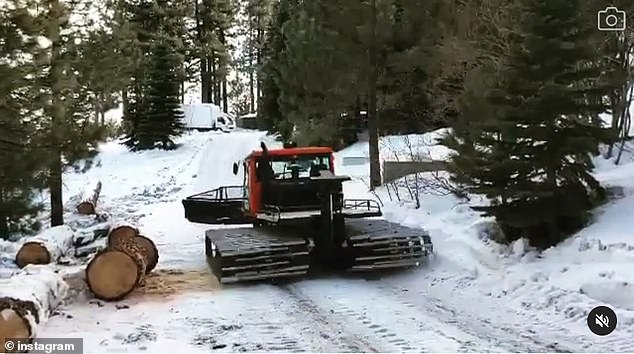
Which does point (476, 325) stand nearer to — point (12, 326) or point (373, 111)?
point (12, 326)

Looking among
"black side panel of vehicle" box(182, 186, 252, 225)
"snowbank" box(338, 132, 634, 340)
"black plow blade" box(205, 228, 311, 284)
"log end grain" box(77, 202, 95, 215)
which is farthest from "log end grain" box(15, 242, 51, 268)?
"log end grain" box(77, 202, 95, 215)

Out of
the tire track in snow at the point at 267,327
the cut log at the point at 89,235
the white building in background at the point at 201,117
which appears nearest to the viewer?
the tire track in snow at the point at 267,327

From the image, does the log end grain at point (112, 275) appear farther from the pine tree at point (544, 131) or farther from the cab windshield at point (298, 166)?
the pine tree at point (544, 131)

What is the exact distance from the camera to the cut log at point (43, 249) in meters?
11.6

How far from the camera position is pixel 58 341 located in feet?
22.3

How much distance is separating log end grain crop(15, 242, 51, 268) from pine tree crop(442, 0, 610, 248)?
7.02m

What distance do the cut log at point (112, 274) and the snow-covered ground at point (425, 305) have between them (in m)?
0.17

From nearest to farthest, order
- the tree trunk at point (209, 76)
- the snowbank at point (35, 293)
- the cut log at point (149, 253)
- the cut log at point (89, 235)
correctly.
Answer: the snowbank at point (35, 293), the cut log at point (149, 253), the cut log at point (89, 235), the tree trunk at point (209, 76)

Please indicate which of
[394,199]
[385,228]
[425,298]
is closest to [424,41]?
[394,199]

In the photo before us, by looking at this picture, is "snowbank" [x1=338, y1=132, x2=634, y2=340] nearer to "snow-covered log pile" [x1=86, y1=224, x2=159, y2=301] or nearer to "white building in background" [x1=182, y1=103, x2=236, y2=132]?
"snow-covered log pile" [x1=86, y1=224, x2=159, y2=301]

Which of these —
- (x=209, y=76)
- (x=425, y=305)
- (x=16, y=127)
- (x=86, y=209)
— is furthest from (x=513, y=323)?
(x=209, y=76)

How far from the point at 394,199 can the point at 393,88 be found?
14.7ft

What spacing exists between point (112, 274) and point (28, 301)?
1810mm

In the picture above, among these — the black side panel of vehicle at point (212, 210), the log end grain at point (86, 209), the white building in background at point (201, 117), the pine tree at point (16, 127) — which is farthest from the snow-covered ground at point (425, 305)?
the white building in background at point (201, 117)
